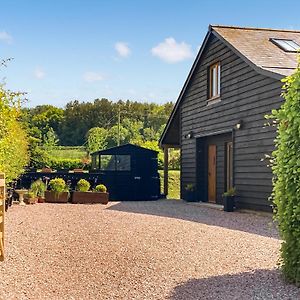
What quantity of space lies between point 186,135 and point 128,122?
21803 mm

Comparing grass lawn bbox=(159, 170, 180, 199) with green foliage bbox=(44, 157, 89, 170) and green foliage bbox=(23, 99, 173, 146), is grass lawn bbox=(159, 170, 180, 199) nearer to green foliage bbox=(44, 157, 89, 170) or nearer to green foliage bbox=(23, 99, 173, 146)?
green foliage bbox=(44, 157, 89, 170)

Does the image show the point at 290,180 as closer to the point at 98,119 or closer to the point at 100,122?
the point at 100,122

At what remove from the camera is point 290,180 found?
4.66 meters

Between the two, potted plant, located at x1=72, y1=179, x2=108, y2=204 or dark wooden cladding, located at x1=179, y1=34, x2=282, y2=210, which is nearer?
dark wooden cladding, located at x1=179, y1=34, x2=282, y2=210

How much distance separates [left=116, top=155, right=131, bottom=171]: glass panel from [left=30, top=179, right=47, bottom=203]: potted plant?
401cm

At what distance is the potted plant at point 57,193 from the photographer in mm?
15869

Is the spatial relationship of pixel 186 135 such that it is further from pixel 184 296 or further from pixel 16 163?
pixel 184 296

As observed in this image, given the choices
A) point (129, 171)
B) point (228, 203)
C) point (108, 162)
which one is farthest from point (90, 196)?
point (228, 203)

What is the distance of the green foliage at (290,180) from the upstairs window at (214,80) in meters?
10.4

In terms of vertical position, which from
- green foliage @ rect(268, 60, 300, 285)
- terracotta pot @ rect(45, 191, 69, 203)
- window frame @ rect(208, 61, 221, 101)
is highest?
window frame @ rect(208, 61, 221, 101)

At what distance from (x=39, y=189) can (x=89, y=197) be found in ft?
5.64

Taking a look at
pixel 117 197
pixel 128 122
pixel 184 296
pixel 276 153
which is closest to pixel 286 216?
pixel 276 153

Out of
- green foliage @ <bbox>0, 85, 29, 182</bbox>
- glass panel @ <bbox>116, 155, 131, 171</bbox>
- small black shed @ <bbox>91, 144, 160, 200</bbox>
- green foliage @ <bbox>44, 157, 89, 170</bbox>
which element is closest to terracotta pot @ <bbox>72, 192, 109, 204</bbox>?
green foliage @ <bbox>0, 85, 29, 182</bbox>

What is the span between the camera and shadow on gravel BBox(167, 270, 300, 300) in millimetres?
4470
